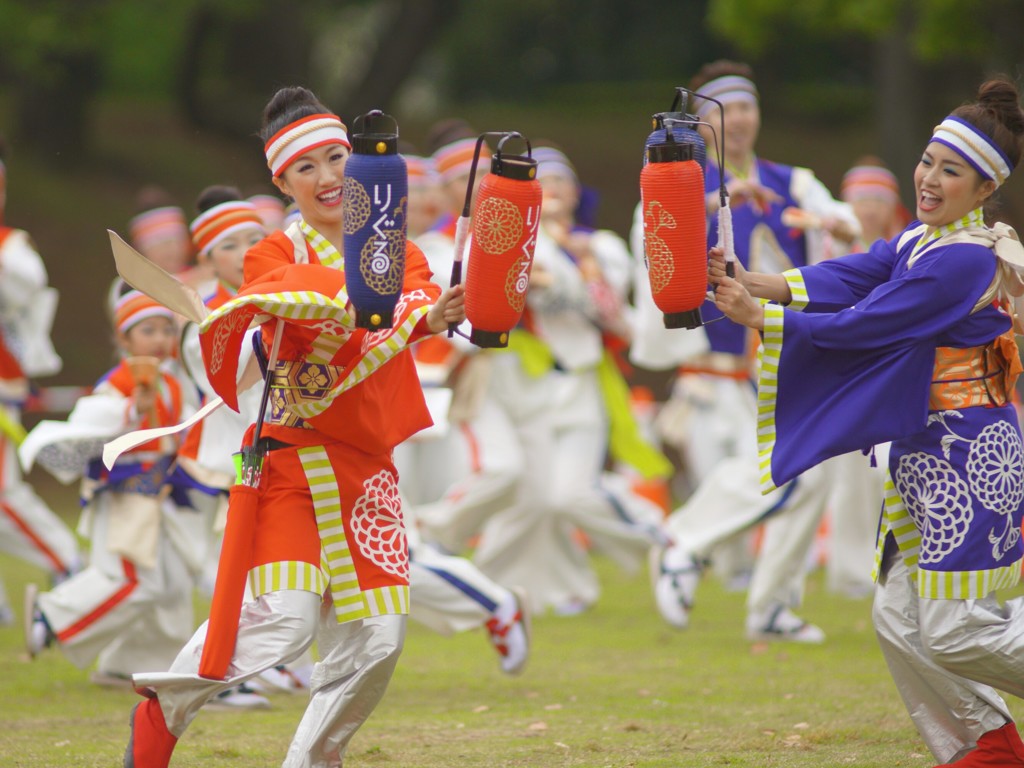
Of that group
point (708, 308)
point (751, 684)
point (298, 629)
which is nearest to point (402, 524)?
point (298, 629)

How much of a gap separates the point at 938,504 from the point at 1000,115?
116 centimetres

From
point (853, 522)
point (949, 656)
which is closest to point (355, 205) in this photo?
point (949, 656)

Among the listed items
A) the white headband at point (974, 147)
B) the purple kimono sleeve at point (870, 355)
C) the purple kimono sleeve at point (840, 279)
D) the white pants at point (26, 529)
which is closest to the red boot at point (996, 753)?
the purple kimono sleeve at point (870, 355)

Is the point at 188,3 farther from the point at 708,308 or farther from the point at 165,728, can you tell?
the point at 165,728

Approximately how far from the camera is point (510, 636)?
630 centimetres

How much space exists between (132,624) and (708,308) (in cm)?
292

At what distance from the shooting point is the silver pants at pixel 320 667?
413 cm

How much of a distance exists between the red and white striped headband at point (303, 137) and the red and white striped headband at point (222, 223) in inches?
69.1

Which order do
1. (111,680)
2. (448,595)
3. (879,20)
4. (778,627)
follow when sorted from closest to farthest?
(448,595), (111,680), (778,627), (879,20)

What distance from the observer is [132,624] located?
21.4 feet

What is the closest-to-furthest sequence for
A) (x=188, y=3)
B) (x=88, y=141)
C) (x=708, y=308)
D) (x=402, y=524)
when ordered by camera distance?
(x=402, y=524) < (x=708, y=308) < (x=188, y=3) < (x=88, y=141)

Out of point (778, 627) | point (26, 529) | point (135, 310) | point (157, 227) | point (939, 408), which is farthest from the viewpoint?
point (157, 227)

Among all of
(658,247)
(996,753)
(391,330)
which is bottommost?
(996,753)

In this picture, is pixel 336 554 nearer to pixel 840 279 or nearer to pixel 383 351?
pixel 383 351
